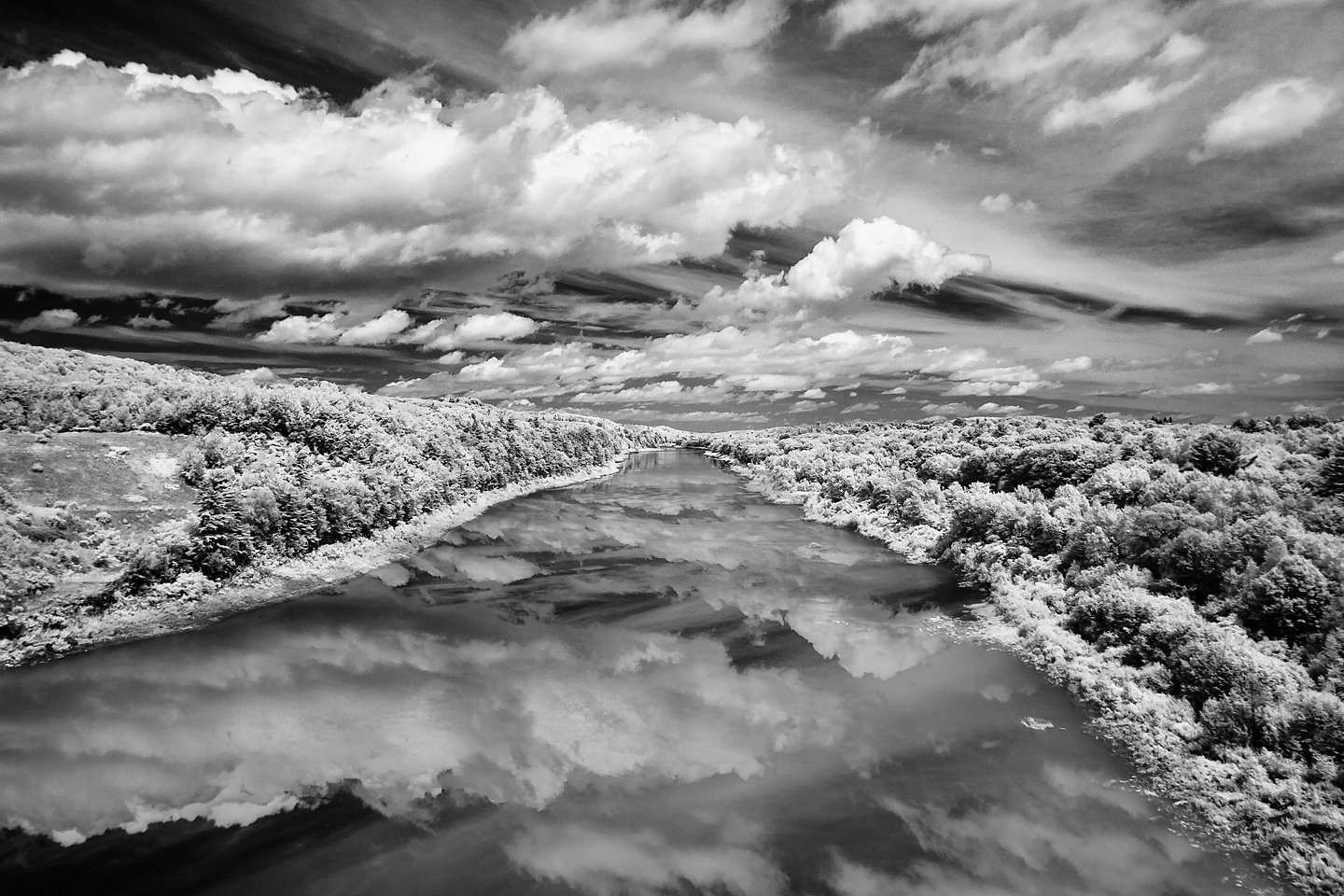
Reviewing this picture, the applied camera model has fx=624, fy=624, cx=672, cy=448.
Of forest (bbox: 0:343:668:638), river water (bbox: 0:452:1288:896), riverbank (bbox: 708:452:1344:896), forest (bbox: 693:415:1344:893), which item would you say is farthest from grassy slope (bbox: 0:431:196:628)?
forest (bbox: 693:415:1344:893)

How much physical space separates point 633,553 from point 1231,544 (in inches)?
735

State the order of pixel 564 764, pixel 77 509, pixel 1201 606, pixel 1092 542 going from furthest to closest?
pixel 1092 542, pixel 77 509, pixel 1201 606, pixel 564 764

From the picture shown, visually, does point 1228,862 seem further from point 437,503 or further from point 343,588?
point 437,503

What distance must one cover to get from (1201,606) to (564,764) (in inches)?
557

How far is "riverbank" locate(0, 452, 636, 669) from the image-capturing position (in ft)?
42.1

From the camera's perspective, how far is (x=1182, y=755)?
10.2 m

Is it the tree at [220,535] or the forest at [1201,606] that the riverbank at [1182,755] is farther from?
the tree at [220,535]

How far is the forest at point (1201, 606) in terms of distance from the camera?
29.3 ft

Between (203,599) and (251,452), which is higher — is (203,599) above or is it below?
below

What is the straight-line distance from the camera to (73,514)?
52.5ft

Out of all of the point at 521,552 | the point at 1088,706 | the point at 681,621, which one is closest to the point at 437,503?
the point at 521,552

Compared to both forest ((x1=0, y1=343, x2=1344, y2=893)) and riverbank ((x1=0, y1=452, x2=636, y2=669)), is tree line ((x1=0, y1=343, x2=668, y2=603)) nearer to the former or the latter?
forest ((x1=0, y1=343, x2=1344, y2=893))

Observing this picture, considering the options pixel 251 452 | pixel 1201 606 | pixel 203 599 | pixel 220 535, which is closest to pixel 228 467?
pixel 251 452

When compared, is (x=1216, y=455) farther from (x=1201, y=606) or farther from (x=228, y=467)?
(x=228, y=467)
